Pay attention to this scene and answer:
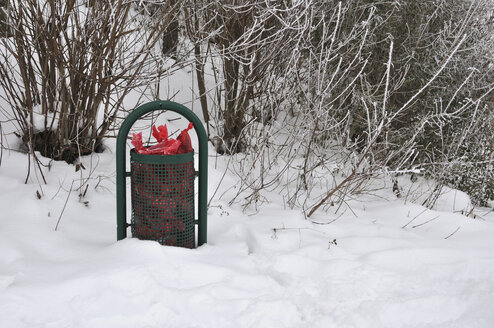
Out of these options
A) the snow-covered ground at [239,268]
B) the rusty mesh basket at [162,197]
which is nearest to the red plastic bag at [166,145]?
the rusty mesh basket at [162,197]

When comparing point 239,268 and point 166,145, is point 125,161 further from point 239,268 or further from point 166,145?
point 239,268

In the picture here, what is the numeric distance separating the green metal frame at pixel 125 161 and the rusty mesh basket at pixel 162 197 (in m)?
0.07

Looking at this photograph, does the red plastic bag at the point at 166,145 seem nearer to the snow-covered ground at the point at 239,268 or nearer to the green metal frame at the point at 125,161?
the green metal frame at the point at 125,161

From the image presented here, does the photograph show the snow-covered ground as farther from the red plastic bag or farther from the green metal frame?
the red plastic bag

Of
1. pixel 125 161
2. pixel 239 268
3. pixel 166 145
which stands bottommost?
pixel 239 268

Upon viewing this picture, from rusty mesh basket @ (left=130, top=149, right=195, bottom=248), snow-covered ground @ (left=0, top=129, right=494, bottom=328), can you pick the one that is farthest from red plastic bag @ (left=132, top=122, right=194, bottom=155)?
snow-covered ground @ (left=0, top=129, right=494, bottom=328)

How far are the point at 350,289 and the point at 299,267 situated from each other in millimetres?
379

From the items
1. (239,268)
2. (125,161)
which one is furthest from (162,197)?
(239,268)

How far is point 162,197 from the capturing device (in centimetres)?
301

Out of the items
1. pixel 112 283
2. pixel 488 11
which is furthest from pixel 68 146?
pixel 488 11

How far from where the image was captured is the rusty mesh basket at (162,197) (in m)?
Result: 2.97

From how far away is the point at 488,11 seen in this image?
5.68 m

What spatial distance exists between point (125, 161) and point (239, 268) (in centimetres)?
99

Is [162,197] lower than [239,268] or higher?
higher
